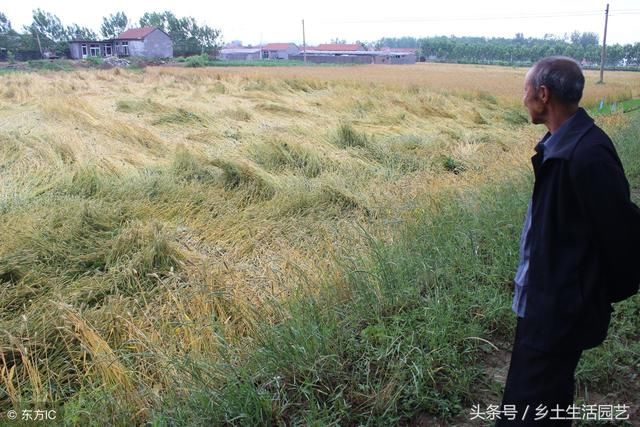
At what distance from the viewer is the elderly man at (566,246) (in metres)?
1.54

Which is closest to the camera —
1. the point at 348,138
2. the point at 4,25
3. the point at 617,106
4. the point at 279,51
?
the point at 348,138

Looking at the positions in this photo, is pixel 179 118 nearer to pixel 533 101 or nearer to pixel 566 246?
pixel 533 101

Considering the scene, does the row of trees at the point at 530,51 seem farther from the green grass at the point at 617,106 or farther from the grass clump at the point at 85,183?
the grass clump at the point at 85,183

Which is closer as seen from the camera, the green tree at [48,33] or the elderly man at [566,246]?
the elderly man at [566,246]

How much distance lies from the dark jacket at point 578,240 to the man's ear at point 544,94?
0.12 metres

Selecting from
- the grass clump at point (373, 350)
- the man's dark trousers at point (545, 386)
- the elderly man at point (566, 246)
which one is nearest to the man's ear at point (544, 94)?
the elderly man at point (566, 246)

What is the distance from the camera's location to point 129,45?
188 ft

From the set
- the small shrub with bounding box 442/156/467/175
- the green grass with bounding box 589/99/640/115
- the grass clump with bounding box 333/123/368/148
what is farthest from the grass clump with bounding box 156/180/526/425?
the green grass with bounding box 589/99/640/115

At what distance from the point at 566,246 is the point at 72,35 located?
264 ft

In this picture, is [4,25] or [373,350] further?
[4,25]

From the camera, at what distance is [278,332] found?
2.63 metres

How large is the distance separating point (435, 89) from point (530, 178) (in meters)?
17.0

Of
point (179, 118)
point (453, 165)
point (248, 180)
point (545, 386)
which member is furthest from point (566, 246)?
point (179, 118)

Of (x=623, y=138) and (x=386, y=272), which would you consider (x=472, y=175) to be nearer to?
(x=623, y=138)
